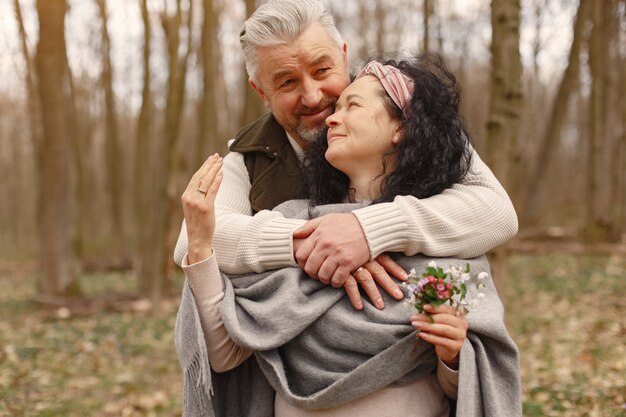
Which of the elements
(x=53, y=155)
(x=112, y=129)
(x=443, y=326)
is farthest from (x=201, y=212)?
(x=112, y=129)

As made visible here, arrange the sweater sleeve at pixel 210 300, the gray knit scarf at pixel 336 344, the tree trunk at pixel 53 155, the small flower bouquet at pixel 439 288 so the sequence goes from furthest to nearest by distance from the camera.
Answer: the tree trunk at pixel 53 155 → the sweater sleeve at pixel 210 300 → the gray knit scarf at pixel 336 344 → the small flower bouquet at pixel 439 288

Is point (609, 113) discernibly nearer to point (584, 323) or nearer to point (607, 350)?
point (584, 323)

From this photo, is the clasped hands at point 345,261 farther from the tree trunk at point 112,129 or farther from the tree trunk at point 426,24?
the tree trunk at point 112,129

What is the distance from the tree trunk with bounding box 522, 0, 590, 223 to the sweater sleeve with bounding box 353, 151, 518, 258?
11.3 m

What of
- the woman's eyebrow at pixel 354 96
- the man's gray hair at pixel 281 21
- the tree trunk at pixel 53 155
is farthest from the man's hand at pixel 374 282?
the tree trunk at pixel 53 155

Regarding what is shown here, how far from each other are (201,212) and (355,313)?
1.77 feet

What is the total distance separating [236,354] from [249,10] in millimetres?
6591

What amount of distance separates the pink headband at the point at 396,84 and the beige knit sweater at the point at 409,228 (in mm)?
315

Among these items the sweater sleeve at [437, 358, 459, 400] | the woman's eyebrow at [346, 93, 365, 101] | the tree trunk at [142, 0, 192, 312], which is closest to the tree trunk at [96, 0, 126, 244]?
the tree trunk at [142, 0, 192, 312]

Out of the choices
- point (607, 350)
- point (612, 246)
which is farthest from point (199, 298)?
point (612, 246)

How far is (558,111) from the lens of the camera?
13844 mm

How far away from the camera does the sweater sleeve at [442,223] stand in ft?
5.87

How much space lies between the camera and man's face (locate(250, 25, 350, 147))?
2.21 metres

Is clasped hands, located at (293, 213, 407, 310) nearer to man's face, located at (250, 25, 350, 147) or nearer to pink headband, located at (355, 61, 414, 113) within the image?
pink headband, located at (355, 61, 414, 113)
